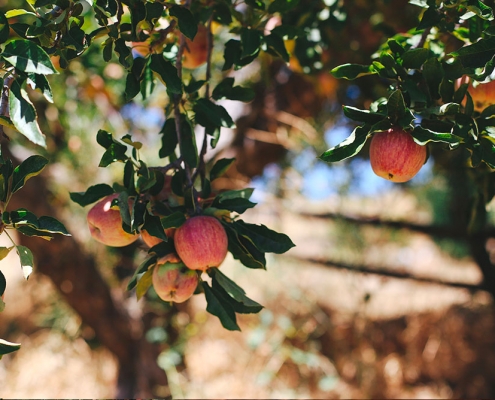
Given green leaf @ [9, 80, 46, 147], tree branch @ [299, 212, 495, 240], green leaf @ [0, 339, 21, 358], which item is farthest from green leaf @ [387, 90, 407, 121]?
tree branch @ [299, 212, 495, 240]

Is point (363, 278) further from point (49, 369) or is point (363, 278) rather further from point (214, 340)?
point (49, 369)

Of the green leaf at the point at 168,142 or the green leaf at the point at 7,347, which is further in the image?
the green leaf at the point at 168,142

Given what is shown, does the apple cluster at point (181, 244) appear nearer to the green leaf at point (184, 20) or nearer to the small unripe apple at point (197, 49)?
the green leaf at point (184, 20)

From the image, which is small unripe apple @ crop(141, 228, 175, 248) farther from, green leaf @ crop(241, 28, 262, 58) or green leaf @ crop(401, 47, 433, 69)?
green leaf @ crop(401, 47, 433, 69)

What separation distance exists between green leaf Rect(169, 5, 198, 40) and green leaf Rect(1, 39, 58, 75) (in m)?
0.24

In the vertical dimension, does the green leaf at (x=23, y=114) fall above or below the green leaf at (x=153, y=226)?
above

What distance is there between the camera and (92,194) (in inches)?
29.8

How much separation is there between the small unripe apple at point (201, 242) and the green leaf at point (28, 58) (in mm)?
287

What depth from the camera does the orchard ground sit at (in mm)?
2000

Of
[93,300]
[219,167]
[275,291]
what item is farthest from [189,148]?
[275,291]

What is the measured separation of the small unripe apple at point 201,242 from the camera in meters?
0.68

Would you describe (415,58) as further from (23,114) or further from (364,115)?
(23,114)

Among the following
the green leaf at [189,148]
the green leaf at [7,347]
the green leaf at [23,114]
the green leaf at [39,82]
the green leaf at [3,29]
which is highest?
the green leaf at [3,29]

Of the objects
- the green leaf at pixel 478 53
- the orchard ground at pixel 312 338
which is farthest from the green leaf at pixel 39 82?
the orchard ground at pixel 312 338
